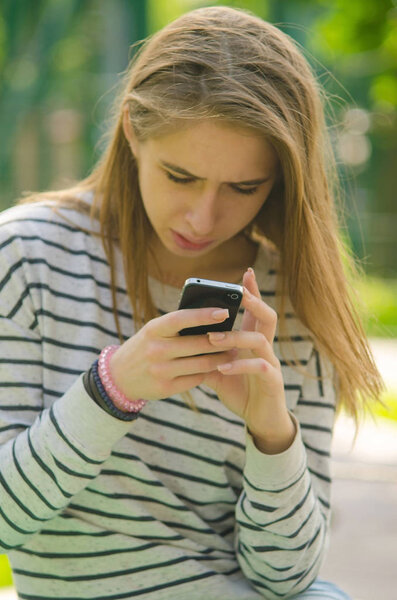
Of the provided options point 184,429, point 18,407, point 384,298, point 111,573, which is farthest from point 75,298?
point 384,298

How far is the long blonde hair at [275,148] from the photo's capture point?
1753 millimetres

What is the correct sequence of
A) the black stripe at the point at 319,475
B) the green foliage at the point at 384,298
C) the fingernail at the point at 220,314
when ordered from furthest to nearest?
1. the green foliage at the point at 384,298
2. the black stripe at the point at 319,475
3. the fingernail at the point at 220,314

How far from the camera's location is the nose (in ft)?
5.88

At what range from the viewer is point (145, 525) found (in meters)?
1.84

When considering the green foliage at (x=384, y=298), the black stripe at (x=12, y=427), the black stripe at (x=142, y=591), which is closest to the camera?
the black stripe at (x=12, y=427)

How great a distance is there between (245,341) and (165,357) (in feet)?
0.51

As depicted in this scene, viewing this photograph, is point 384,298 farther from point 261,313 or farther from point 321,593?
point 261,313

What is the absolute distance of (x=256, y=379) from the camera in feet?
5.40

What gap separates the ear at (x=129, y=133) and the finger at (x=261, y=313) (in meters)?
0.54

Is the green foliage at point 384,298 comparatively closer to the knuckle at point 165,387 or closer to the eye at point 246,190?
the eye at point 246,190

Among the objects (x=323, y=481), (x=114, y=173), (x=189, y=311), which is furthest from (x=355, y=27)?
(x=189, y=311)

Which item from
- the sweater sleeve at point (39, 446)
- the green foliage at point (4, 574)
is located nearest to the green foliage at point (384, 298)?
the green foliage at point (4, 574)

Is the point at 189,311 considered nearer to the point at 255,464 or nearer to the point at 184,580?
the point at 255,464

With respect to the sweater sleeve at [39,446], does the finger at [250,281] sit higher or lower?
higher
